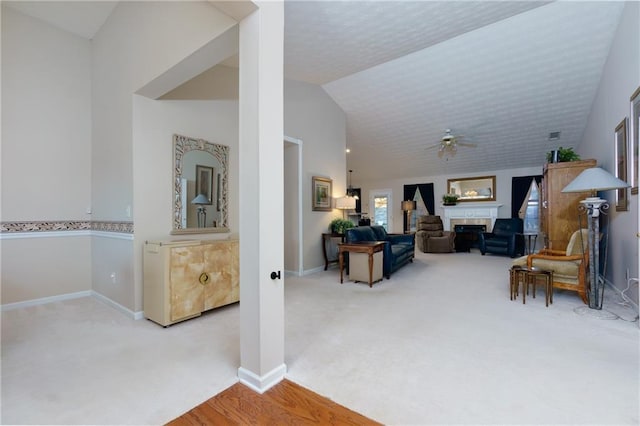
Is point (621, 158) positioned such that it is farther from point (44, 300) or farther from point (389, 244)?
point (44, 300)

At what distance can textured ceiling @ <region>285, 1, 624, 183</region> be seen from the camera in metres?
3.67

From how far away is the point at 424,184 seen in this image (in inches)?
370

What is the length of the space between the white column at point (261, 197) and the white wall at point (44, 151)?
3.37 metres

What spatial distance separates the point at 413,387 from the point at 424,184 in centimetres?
848

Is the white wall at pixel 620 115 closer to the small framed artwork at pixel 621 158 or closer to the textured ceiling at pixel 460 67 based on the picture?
the small framed artwork at pixel 621 158

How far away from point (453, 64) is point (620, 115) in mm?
2434

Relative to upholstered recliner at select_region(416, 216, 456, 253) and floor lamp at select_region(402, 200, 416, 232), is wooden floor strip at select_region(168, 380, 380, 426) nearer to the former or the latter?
upholstered recliner at select_region(416, 216, 456, 253)

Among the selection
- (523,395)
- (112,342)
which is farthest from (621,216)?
(112,342)

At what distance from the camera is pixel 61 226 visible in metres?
3.67

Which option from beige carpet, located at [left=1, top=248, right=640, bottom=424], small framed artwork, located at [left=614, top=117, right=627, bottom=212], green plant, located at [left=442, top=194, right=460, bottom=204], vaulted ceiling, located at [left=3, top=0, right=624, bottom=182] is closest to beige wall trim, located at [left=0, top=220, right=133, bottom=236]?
beige carpet, located at [left=1, top=248, right=640, bottom=424]

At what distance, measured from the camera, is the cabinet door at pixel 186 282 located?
274 cm

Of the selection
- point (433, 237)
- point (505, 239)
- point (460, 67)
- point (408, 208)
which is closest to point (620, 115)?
Answer: point (460, 67)

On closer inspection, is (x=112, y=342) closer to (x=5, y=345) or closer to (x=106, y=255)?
(x=5, y=345)

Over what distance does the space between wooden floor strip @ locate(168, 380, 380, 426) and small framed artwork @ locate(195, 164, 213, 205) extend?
2360mm
